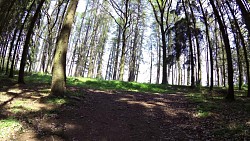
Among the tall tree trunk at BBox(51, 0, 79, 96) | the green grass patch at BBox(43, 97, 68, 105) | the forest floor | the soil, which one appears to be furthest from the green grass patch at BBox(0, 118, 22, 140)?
the tall tree trunk at BBox(51, 0, 79, 96)

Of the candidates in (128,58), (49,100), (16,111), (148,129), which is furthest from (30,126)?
(128,58)

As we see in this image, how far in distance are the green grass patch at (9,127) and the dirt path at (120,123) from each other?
0.41 meters

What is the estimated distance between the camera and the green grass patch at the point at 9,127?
6.33 m

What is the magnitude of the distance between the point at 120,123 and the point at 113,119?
1.66 feet

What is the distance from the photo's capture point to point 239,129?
22.2 feet

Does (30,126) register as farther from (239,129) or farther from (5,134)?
(239,129)

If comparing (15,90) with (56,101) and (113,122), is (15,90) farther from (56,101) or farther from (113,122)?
(113,122)

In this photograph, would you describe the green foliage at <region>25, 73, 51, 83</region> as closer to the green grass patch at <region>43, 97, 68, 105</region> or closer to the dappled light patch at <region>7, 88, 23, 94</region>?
the dappled light patch at <region>7, 88, 23, 94</region>

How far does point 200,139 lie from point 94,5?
33.1 meters

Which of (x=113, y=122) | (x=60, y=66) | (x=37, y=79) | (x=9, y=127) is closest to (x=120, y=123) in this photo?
(x=113, y=122)

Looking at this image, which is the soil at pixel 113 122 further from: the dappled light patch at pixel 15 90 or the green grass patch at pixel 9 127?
the dappled light patch at pixel 15 90

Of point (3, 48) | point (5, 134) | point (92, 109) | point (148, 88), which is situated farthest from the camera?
point (3, 48)

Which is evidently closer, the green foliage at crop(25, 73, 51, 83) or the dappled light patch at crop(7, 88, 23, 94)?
the dappled light patch at crop(7, 88, 23, 94)

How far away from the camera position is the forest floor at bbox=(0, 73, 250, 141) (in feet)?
22.1
